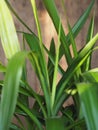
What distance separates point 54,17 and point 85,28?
0.77 m

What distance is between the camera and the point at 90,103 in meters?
0.52

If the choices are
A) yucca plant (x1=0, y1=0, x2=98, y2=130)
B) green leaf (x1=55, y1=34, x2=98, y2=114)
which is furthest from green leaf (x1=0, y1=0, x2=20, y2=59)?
green leaf (x1=55, y1=34, x2=98, y2=114)

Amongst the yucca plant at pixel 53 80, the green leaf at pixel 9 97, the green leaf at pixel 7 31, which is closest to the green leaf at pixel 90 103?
the yucca plant at pixel 53 80

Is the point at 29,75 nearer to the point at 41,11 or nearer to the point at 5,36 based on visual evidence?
the point at 41,11

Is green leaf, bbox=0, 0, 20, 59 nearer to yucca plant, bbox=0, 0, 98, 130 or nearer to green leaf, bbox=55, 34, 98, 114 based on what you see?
yucca plant, bbox=0, 0, 98, 130

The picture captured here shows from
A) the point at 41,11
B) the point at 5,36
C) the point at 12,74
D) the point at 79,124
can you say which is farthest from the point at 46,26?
the point at 12,74

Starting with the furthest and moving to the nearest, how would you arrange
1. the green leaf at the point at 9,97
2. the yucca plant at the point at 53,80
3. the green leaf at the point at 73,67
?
the green leaf at the point at 73,67, the yucca plant at the point at 53,80, the green leaf at the point at 9,97

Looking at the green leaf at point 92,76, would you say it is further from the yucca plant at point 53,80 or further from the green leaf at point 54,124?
the green leaf at point 54,124

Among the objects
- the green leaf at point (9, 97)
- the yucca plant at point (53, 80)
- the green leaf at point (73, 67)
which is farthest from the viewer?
the green leaf at point (73, 67)

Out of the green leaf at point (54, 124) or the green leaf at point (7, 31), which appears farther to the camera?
the green leaf at point (7, 31)

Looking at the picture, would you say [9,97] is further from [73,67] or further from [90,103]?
[73,67]

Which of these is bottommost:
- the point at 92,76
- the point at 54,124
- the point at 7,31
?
the point at 54,124

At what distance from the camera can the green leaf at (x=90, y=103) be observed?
0.49 m

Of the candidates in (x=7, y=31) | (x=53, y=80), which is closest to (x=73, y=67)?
(x=53, y=80)
